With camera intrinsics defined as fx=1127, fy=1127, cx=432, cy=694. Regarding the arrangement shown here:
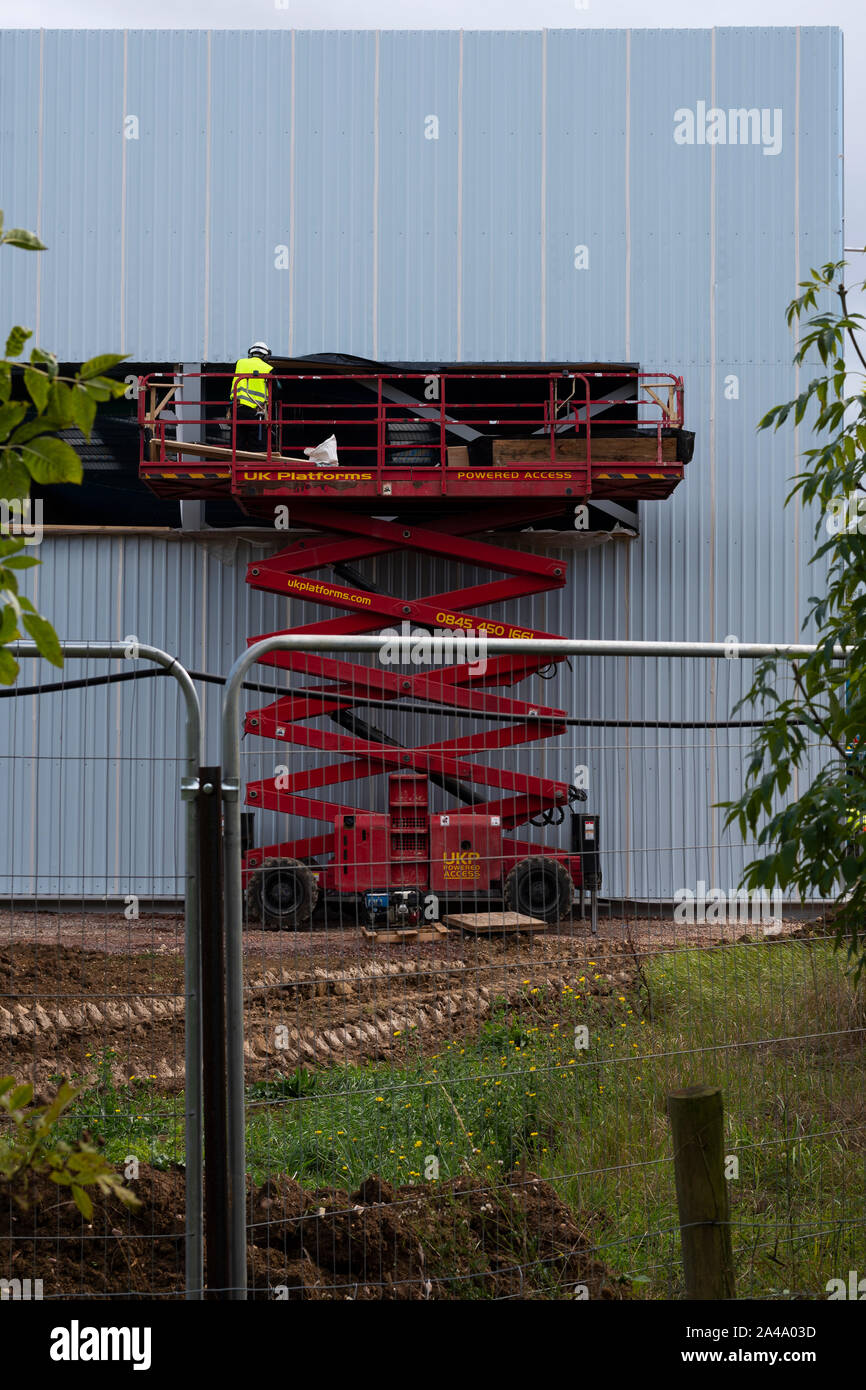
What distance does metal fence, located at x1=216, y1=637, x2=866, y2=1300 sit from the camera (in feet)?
12.5

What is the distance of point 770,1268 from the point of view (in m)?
4.03

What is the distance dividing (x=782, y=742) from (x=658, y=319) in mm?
13476

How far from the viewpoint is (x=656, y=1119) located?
4371mm

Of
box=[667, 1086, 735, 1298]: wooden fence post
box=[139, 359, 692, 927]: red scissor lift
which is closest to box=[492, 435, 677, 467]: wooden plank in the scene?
box=[139, 359, 692, 927]: red scissor lift

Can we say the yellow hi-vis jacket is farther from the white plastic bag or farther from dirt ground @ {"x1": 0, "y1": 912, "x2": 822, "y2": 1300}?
dirt ground @ {"x1": 0, "y1": 912, "x2": 822, "y2": 1300}

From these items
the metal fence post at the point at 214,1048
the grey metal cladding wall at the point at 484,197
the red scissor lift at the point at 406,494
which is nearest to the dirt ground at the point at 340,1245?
the metal fence post at the point at 214,1048

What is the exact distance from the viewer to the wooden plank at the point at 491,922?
3.87 meters

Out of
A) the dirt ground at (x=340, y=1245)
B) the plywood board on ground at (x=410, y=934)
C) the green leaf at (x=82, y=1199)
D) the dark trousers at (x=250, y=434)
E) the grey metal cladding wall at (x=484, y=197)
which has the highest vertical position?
the grey metal cladding wall at (x=484, y=197)

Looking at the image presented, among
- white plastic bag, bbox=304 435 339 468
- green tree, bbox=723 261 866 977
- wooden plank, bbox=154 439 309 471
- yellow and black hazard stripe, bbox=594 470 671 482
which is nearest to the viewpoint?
green tree, bbox=723 261 866 977

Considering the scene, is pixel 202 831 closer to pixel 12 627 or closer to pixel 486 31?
pixel 12 627

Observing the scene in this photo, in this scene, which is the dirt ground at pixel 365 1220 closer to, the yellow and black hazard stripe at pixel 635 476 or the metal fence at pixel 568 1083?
the metal fence at pixel 568 1083

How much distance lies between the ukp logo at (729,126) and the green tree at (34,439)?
15.5 m

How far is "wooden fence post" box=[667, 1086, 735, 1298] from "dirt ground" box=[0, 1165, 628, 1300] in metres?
0.53

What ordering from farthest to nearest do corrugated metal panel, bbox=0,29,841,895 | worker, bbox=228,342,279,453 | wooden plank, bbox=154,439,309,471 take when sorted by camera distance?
corrugated metal panel, bbox=0,29,841,895, worker, bbox=228,342,279,453, wooden plank, bbox=154,439,309,471
